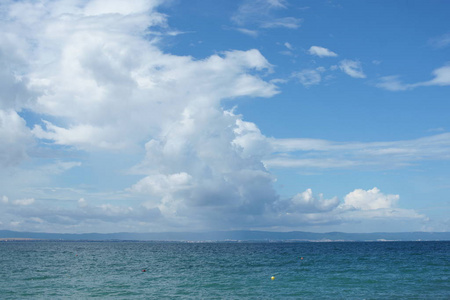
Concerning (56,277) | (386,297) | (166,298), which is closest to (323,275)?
(386,297)

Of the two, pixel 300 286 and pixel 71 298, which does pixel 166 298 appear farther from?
pixel 300 286

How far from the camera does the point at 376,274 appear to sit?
6312cm

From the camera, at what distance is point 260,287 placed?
5116 centimetres

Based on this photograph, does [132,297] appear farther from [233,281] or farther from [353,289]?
[353,289]

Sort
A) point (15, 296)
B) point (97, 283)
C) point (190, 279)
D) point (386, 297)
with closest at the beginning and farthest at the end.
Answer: point (386, 297) < point (15, 296) < point (97, 283) < point (190, 279)

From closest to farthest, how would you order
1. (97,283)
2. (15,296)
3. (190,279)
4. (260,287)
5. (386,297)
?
(386,297)
(15,296)
(260,287)
(97,283)
(190,279)

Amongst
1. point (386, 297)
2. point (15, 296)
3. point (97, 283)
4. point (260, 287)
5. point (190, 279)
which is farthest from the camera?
point (190, 279)

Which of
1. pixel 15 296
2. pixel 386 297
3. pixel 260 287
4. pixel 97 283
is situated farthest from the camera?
pixel 97 283

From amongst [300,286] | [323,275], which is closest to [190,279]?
[300,286]

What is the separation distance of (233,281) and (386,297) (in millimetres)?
21627

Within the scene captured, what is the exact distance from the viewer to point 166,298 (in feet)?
146

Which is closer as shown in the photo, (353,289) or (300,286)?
(353,289)

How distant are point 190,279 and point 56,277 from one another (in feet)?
72.6

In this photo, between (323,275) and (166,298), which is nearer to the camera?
(166,298)
